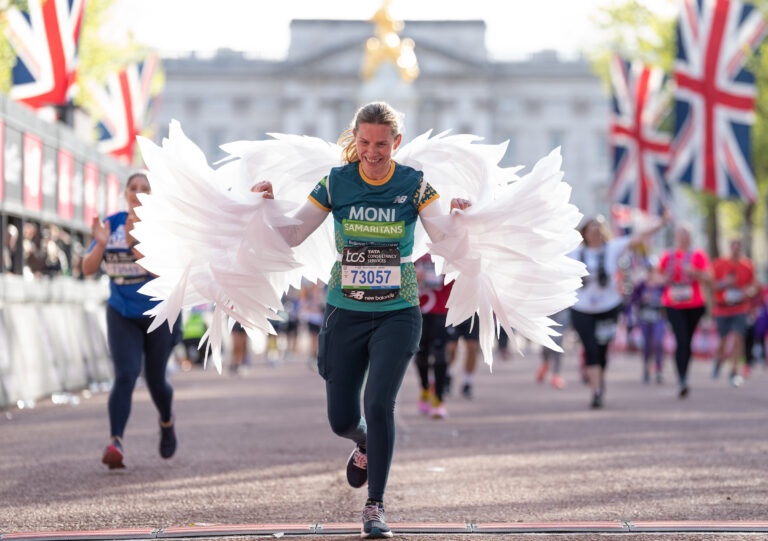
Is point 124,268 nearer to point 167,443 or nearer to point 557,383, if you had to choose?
point 167,443

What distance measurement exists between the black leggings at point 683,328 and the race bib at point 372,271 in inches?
364

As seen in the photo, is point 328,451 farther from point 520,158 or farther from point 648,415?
point 520,158

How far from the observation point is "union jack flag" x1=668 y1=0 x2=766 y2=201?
20.6 meters

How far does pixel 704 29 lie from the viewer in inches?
826

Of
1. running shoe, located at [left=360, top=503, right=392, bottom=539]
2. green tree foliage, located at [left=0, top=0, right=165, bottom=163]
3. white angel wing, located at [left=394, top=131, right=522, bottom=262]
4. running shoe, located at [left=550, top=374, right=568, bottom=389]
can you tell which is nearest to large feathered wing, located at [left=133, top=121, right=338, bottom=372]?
white angel wing, located at [left=394, top=131, right=522, bottom=262]

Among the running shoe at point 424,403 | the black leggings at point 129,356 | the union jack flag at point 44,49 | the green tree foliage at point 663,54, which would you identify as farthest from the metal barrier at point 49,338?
the green tree foliage at point 663,54

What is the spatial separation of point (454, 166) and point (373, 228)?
0.82m

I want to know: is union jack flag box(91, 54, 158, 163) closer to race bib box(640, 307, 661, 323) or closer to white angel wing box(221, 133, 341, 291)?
race bib box(640, 307, 661, 323)

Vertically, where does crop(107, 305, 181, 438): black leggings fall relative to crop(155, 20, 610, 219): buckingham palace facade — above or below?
below

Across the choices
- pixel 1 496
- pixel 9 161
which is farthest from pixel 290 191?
pixel 9 161

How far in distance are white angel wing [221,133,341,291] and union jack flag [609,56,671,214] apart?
21.7 m

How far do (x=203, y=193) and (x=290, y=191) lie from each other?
0.64 m

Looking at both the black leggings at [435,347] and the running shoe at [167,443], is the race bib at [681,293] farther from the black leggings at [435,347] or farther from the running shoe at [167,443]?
the running shoe at [167,443]

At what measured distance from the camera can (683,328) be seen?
47.6 ft
